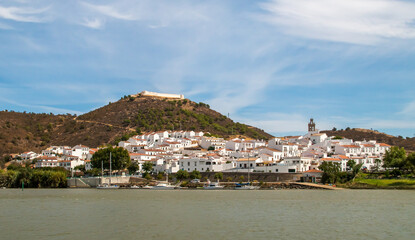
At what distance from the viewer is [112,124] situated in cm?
14700

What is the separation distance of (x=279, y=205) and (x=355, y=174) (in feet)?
112

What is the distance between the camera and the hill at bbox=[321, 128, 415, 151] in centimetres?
13200

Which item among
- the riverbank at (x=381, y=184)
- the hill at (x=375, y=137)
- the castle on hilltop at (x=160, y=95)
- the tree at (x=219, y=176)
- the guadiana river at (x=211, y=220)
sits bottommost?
the guadiana river at (x=211, y=220)

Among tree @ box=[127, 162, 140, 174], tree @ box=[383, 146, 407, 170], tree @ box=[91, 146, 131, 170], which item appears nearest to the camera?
tree @ box=[383, 146, 407, 170]

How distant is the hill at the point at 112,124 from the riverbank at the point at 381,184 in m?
70.1

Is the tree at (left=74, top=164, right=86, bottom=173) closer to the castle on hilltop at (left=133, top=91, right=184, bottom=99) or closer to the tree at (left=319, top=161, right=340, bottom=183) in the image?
the tree at (left=319, top=161, right=340, bottom=183)

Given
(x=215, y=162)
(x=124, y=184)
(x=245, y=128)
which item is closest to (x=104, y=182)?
(x=124, y=184)

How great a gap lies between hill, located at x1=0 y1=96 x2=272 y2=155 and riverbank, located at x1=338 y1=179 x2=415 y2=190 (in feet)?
230

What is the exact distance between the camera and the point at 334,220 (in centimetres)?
3231

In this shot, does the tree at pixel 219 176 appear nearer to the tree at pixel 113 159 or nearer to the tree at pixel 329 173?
the tree at pixel 329 173

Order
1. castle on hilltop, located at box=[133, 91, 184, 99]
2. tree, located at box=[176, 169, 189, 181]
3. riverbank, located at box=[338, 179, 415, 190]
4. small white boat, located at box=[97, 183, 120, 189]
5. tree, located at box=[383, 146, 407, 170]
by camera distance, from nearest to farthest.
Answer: riverbank, located at box=[338, 179, 415, 190], tree, located at box=[383, 146, 407, 170], small white boat, located at box=[97, 183, 120, 189], tree, located at box=[176, 169, 189, 181], castle on hilltop, located at box=[133, 91, 184, 99]

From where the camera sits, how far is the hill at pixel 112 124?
130562 mm

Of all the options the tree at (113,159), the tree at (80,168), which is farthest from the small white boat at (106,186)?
the tree at (80,168)

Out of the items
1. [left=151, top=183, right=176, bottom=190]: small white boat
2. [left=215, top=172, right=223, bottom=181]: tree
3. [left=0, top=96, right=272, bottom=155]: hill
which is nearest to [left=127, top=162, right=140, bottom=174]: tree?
[left=151, top=183, right=176, bottom=190]: small white boat
